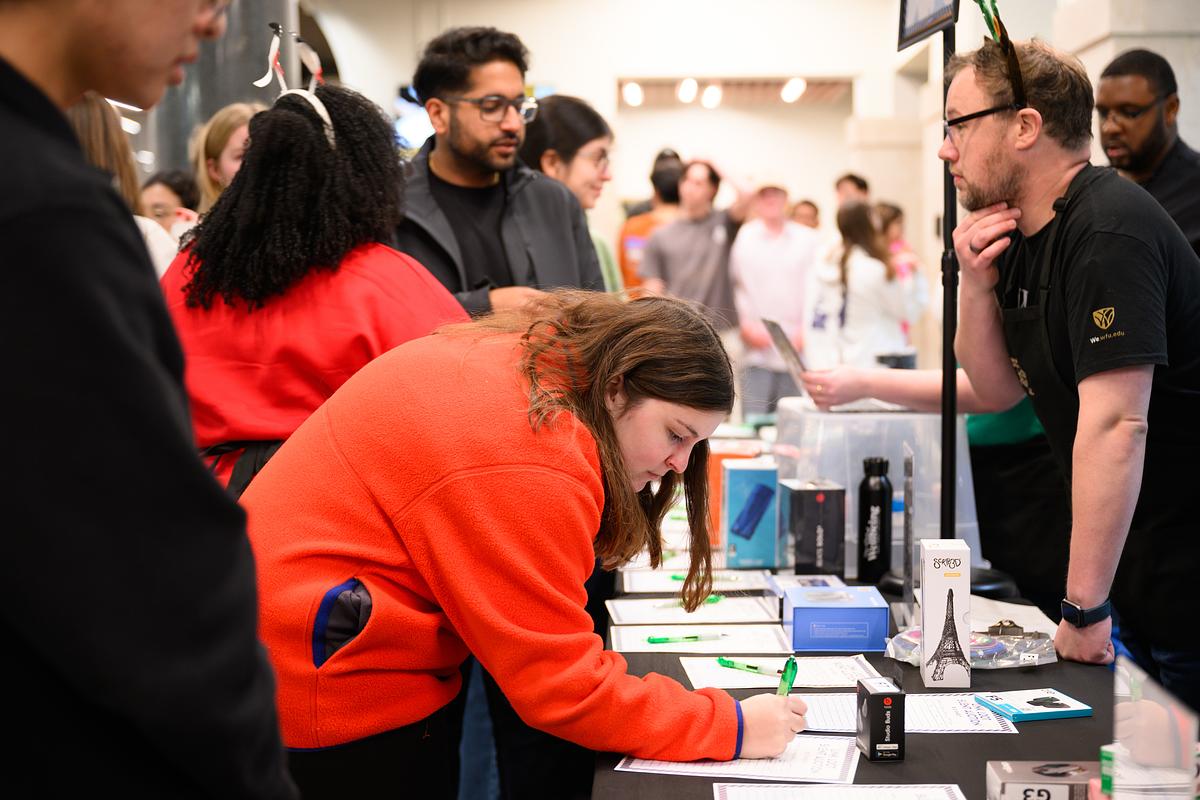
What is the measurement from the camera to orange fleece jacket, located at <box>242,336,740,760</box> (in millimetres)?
1295

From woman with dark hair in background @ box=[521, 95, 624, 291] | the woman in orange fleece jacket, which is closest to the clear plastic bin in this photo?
the woman in orange fleece jacket

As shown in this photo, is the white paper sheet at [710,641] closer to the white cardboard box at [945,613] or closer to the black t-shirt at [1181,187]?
the white cardboard box at [945,613]

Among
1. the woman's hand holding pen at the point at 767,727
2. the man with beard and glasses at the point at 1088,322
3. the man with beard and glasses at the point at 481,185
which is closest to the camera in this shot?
the woman's hand holding pen at the point at 767,727

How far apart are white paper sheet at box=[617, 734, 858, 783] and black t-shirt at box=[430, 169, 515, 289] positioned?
1650 millimetres

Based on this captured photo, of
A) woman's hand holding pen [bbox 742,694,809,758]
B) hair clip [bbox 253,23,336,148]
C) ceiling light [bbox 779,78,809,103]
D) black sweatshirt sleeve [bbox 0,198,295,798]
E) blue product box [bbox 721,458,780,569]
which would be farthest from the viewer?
ceiling light [bbox 779,78,809,103]

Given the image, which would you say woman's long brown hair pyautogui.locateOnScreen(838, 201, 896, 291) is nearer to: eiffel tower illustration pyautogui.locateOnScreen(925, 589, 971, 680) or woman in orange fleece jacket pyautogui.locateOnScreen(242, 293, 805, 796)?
eiffel tower illustration pyautogui.locateOnScreen(925, 589, 971, 680)

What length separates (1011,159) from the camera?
190 cm

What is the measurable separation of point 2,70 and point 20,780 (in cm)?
47

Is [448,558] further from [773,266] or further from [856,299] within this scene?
[773,266]

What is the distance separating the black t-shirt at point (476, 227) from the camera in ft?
9.28

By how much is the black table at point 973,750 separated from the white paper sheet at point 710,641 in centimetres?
16

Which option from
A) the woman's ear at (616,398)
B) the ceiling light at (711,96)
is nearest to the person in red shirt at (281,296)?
the woman's ear at (616,398)

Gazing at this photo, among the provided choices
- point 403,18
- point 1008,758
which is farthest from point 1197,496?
point 403,18

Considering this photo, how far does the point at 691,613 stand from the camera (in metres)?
1.95
